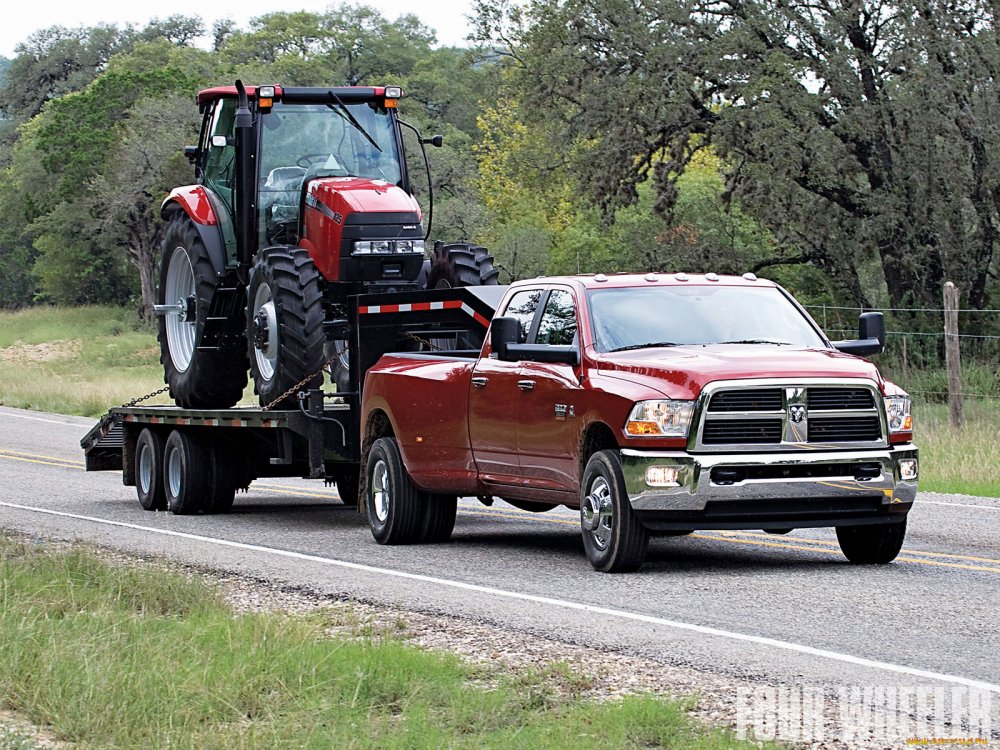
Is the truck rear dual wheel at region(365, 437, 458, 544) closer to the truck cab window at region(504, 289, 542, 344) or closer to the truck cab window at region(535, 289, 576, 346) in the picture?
the truck cab window at region(504, 289, 542, 344)

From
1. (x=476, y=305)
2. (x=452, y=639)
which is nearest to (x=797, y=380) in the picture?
(x=452, y=639)

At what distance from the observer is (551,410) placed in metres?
11.8

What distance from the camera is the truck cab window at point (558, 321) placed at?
1219 cm

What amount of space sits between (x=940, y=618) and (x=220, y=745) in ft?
14.9

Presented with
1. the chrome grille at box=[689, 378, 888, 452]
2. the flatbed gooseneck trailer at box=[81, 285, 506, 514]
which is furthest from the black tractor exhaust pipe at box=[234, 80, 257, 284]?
the chrome grille at box=[689, 378, 888, 452]

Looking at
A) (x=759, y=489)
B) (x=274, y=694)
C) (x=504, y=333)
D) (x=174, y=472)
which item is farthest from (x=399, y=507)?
(x=274, y=694)

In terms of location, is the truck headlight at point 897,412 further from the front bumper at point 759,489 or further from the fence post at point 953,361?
the fence post at point 953,361

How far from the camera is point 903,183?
32.1 meters

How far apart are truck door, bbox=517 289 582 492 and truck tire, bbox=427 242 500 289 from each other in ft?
12.3

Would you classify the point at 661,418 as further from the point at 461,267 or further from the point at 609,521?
the point at 461,267

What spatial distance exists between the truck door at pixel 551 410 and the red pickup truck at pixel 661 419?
0.02m

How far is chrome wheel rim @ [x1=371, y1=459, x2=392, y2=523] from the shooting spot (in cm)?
1384

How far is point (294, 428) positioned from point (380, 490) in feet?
4.36

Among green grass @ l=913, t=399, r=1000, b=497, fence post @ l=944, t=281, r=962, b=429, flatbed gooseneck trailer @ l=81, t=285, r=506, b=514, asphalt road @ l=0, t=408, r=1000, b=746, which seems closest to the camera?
asphalt road @ l=0, t=408, r=1000, b=746
